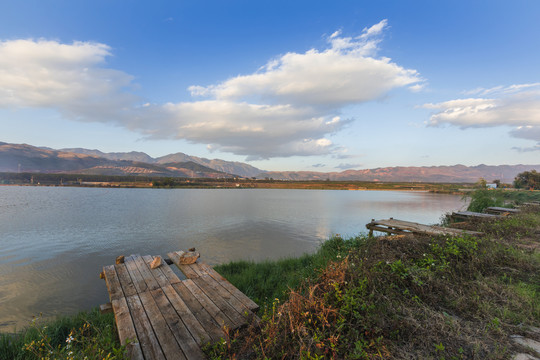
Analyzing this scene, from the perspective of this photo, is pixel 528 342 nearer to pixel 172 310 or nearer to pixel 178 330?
pixel 178 330

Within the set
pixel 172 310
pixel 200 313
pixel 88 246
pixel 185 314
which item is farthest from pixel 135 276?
pixel 88 246

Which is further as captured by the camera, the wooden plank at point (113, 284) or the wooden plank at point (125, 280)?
the wooden plank at point (125, 280)

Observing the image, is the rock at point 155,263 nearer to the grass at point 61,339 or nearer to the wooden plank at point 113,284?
the wooden plank at point 113,284

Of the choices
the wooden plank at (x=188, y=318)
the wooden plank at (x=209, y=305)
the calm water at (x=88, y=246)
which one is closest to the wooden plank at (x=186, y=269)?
the wooden plank at (x=209, y=305)

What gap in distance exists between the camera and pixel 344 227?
23406mm

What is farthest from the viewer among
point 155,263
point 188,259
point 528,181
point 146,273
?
→ point 528,181

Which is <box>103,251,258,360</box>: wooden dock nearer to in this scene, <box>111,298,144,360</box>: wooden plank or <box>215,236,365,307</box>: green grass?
<box>111,298,144,360</box>: wooden plank

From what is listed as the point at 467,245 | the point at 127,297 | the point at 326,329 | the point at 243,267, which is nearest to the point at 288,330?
the point at 326,329

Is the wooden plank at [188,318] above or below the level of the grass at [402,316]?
below

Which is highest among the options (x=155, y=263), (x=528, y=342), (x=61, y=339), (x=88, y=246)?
(x=528, y=342)

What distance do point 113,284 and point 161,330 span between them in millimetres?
3363

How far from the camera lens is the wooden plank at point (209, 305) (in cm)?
445

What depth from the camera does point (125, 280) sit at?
6.67m

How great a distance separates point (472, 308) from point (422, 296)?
30.4 inches
